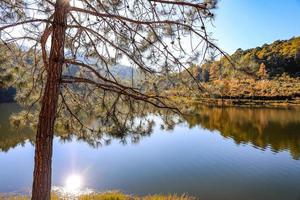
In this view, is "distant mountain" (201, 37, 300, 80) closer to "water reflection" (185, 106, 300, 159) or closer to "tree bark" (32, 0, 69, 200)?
"tree bark" (32, 0, 69, 200)

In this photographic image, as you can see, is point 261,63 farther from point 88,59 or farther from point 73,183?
point 88,59

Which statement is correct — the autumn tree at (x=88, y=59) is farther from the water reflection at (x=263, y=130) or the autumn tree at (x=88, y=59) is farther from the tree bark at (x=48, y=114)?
the water reflection at (x=263, y=130)

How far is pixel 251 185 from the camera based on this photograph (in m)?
9.64

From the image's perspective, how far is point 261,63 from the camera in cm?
4175

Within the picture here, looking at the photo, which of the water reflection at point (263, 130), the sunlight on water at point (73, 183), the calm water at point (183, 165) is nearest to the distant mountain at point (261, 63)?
the calm water at point (183, 165)

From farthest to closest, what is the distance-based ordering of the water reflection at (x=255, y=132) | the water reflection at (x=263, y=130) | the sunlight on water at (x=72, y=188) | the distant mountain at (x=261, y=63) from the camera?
the water reflection at (x=263, y=130), the water reflection at (x=255, y=132), the sunlight on water at (x=72, y=188), the distant mountain at (x=261, y=63)

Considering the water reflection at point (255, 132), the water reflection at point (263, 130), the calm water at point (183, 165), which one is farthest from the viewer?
Answer: the water reflection at point (263, 130)

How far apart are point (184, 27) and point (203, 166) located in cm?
907

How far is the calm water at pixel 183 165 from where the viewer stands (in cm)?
938

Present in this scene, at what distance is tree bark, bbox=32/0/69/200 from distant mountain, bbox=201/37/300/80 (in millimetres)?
1626

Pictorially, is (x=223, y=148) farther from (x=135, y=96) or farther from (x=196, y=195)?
(x=135, y=96)

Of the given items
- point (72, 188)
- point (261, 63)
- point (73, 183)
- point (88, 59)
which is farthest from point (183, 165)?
point (261, 63)

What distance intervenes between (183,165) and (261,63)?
34.0 meters

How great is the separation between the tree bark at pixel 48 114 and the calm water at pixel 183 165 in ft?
10.8
